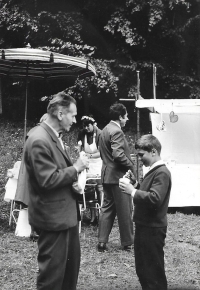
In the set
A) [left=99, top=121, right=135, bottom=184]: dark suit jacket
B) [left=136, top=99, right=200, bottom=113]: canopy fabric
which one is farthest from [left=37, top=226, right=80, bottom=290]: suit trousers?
[left=136, top=99, right=200, bottom=113]: canopy fabric

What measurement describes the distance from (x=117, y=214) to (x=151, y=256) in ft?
6.90

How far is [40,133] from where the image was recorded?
275cm

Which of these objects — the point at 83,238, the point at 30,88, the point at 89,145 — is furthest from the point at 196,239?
the point at 30,88

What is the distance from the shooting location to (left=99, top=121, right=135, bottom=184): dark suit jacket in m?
5.05

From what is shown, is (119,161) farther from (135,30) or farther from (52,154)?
(135,30)

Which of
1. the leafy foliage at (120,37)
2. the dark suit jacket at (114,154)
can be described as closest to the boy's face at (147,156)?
the dark suit jacket at (114,154)

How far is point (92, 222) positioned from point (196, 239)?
162 centimetres

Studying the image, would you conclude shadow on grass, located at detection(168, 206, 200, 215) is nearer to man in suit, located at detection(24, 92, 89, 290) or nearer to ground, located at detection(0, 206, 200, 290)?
ground, located at detection(0, 206, 200, 290)

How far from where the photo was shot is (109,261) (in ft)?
16.0

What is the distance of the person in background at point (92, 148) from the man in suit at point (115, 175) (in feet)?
3.71

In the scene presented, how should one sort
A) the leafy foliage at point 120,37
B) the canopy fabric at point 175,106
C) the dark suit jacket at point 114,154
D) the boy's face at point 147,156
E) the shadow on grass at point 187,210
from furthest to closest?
the leafy foliage at point 120,37, the shadow on grass at point 187,210, the canopy fabric at point 175,106, the dark suit jacket at point 114,154, the boy's face at point 147,156

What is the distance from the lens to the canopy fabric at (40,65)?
512 centimetres

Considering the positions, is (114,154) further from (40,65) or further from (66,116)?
(66,116)

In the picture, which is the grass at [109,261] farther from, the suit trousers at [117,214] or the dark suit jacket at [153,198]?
the dark suit jacket at [153,198]
